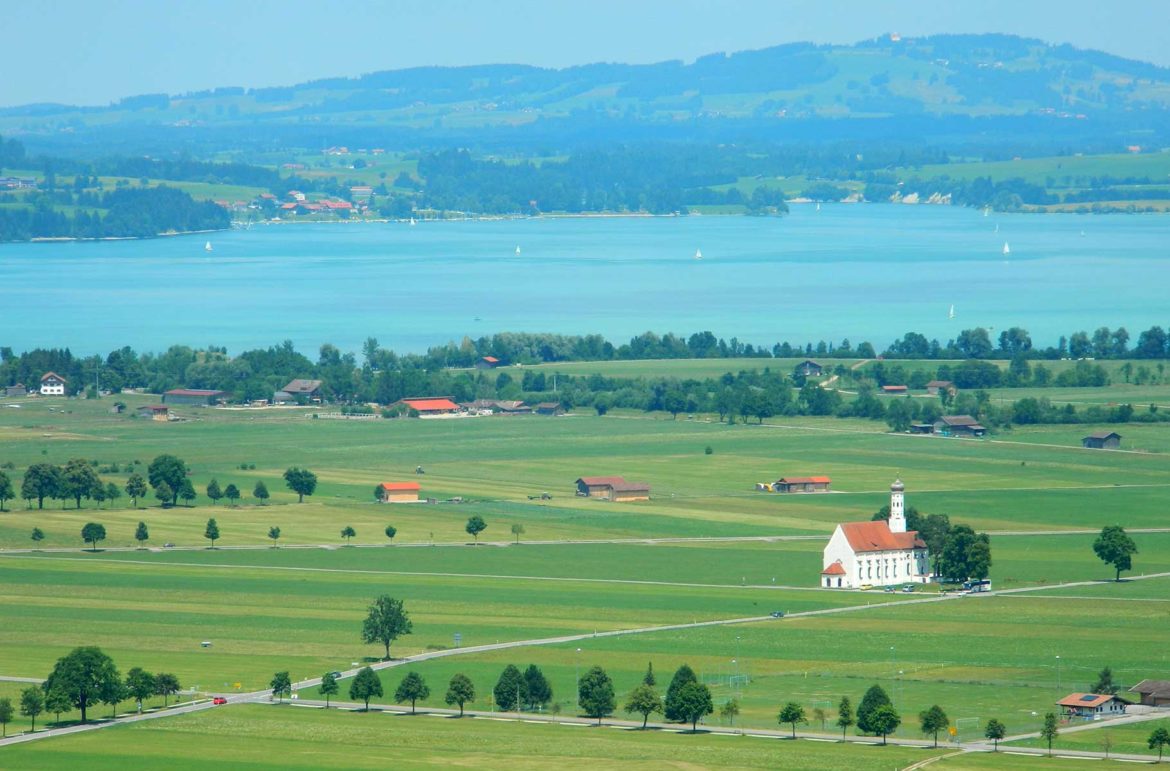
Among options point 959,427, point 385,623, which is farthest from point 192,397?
point 385,623

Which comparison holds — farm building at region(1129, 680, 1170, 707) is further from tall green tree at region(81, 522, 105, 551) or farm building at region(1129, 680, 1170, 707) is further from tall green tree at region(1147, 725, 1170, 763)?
tall green tree at region(81, 522, 105, 551)

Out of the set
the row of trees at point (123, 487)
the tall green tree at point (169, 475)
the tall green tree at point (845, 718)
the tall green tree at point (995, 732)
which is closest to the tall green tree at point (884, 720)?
the tall green tree at point (845, 718)

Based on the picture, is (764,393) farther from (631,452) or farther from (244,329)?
(244,329)

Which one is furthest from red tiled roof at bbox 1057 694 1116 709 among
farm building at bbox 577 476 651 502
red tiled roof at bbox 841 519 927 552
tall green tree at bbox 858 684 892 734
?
farm building at bbox 577 476 651 502

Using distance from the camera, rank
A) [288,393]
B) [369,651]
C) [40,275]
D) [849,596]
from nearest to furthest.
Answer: [369,651] → [849,596] → [288,393] → [40,275]

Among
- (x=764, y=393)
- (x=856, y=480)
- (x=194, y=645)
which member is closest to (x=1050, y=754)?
(x=194, y=645)

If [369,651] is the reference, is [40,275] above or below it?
above

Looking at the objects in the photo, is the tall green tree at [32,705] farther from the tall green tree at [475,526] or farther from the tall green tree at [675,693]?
the tall green tree at [475,526]
